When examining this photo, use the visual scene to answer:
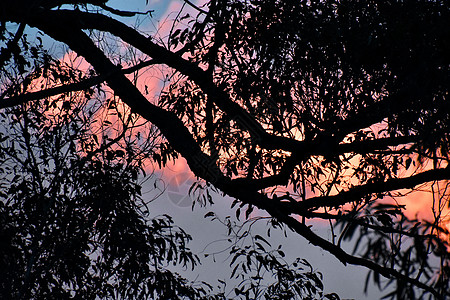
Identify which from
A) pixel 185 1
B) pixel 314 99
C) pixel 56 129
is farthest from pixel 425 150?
pixel 56 129

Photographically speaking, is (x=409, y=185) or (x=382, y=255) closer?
(x=382, y=255)

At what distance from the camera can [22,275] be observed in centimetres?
627

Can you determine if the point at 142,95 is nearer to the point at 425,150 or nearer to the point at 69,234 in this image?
the point at 69,234

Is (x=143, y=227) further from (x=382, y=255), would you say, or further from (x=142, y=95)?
(x=382, y=255)

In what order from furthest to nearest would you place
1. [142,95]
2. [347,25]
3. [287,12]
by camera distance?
[142,95]
[287,12]
[347,25]

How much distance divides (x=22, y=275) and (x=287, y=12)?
418cm

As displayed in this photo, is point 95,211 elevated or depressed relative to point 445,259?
elevated

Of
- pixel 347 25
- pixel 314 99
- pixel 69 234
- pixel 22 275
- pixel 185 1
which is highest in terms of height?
pixel 185 1

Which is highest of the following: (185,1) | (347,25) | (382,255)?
(185,1)

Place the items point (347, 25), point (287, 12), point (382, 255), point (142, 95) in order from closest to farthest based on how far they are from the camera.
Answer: point (382, 255), point (347, 25), point (287, 12), point (142, 95)

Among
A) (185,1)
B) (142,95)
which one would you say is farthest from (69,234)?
(185,1)

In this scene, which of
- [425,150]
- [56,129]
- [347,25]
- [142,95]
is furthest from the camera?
[56,129]

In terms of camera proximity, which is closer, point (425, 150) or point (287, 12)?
point (425, 150)

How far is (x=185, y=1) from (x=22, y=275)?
3.62 m
